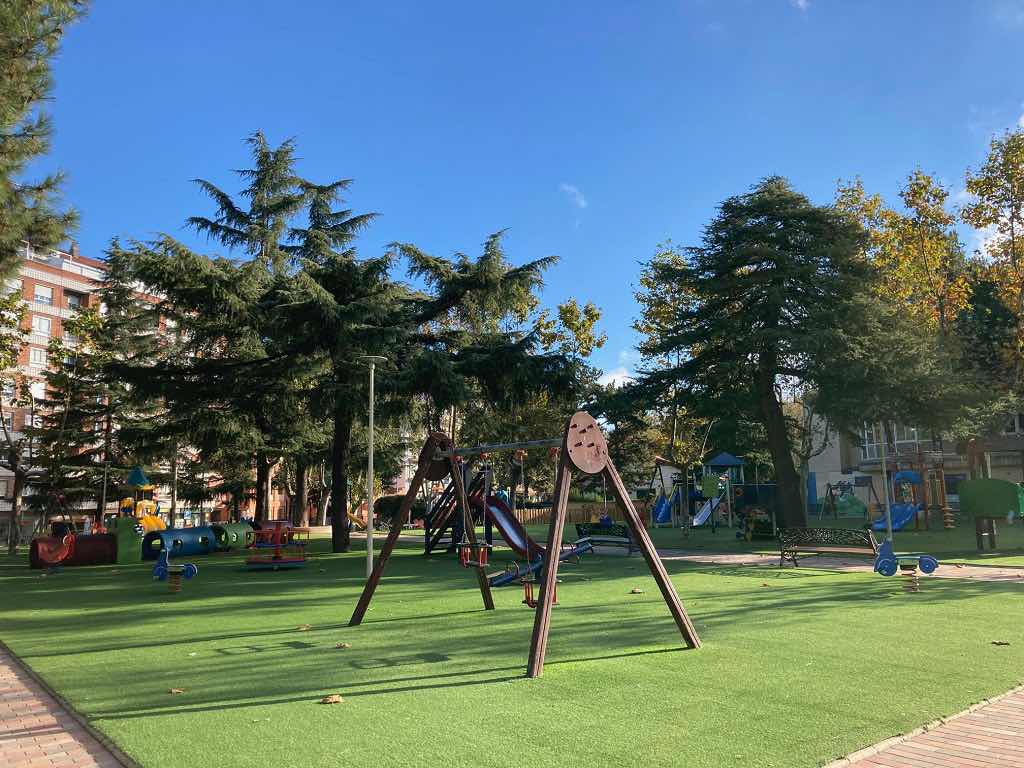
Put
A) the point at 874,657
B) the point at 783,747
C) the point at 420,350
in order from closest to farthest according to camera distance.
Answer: the point at 783,747, the point at 874,657, the point at 420,350

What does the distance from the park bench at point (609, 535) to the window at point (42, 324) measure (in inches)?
2110

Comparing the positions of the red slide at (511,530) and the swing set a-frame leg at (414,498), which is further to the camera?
the red slide at (511,530)

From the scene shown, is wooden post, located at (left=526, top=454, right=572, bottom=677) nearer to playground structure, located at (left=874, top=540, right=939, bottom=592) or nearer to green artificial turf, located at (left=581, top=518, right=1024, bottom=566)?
playground structure, located at (left=874, top=540, right=939, bottom=592)

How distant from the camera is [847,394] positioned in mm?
22891

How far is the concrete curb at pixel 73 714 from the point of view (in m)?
4.90

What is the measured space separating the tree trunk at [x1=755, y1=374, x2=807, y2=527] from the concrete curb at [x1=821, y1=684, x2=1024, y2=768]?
780 inches

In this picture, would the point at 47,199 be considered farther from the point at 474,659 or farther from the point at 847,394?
the point at 847,394

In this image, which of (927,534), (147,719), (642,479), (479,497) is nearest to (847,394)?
(927,534)

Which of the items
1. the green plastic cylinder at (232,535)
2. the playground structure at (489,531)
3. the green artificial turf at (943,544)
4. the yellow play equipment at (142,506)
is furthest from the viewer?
the green plastic cylinder at (232,535)

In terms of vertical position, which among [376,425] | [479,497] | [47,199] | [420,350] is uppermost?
[47,199]

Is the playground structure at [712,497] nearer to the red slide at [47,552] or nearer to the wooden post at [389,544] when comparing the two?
the wooden post at [389,544]

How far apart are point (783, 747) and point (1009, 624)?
6458mm

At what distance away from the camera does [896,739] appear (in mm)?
4918

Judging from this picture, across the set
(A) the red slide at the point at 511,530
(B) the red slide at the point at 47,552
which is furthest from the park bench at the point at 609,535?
(B) the red slide at the point at 47,552
